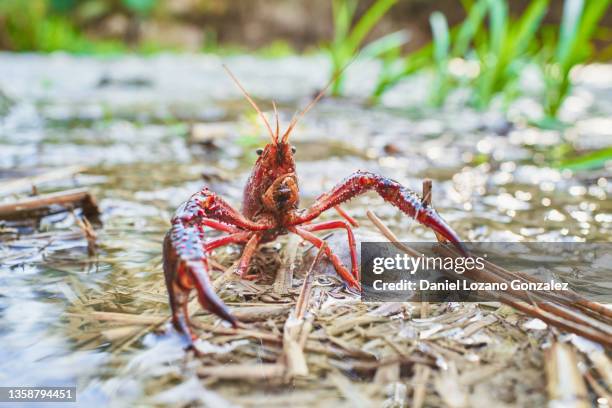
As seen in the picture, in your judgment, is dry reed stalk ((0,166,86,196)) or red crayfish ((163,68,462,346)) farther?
A: dry reed stalk ((0,166,86,196))

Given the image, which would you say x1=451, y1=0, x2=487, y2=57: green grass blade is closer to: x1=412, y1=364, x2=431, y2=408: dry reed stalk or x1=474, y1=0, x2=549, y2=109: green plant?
x1=474, y1=0, x2=549, y2=109: green plant

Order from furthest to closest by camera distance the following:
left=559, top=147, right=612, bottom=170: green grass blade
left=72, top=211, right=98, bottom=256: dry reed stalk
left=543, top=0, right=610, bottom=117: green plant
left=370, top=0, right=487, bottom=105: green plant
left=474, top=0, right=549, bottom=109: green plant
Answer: left=370, top=0, right=487, bottom=105: green plant → left=474, top=0, right=549, bottom=109: green plant → left=543, top=0, right=610, bottom=117: green plant → left=559, top=147, right=612, bottom=170: green grass blade → left=72, top=211, right=98, bottom=256: dry reed stalk

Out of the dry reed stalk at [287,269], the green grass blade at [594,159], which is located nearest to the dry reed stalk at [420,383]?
the dry reed stalk at [287,269]

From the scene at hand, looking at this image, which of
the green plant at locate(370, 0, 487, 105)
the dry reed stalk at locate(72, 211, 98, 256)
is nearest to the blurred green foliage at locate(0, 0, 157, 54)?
the green plant at locate(370, 0, 487, 105)

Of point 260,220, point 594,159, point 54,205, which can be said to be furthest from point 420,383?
point 594,159

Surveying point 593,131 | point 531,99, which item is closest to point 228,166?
point 593,131

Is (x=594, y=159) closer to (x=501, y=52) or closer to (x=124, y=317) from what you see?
(x=124, y=317)

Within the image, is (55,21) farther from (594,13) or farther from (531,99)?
(594,13)
